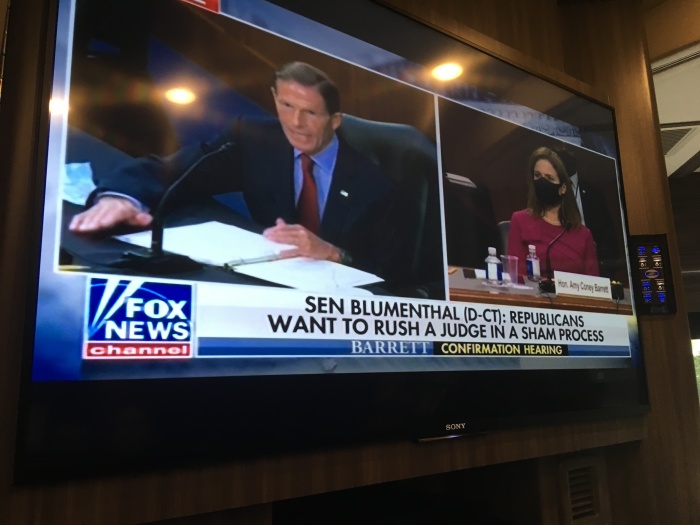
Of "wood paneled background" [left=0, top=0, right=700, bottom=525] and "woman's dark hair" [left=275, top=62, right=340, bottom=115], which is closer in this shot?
"wood paneled background" [left=0, top=0, right=700, bottom=525]

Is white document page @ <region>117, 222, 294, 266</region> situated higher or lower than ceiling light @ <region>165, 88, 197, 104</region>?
lower

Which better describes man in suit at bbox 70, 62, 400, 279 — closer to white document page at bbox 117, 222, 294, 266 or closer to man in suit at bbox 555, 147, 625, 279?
white document page at bbox 117, 222, 294, 266

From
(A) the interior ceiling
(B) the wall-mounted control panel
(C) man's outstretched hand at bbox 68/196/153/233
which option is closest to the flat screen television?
(C) man's outstretched hand at bbox 68/196/153/233

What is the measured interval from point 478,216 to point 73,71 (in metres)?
0.81

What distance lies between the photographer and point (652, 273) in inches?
60.1

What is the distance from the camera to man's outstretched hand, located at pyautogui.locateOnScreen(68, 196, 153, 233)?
0.73 metres

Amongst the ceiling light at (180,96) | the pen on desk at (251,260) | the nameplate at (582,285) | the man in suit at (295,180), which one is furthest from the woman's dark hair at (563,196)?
the ceiling light at (180,96)

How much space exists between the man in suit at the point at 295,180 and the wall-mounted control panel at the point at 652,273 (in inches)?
32.7

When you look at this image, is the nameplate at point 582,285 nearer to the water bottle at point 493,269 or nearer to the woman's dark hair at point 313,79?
the water bottle at point 493,269

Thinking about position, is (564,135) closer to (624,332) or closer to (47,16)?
(624,332)

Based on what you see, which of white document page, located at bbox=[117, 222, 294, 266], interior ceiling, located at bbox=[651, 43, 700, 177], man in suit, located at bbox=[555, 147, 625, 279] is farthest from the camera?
interior ceiling, located at bbox=[651, 43, 700, 177]

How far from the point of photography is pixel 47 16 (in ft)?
2.49

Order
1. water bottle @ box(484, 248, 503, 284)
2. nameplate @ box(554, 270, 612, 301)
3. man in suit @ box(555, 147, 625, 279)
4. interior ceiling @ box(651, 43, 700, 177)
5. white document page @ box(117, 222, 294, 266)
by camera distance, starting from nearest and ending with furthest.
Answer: white document page @ box(117, 222, 294, 266) → water bottle @ box(484, 248, 503, 284) → nameplate @ box(554, 270, 612, 301) → man in suit @ box(555, 147, 625, 279) → interior ceiling @ box(651, 43, 700, 177)

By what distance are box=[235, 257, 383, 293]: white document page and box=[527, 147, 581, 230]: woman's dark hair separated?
0.55m
